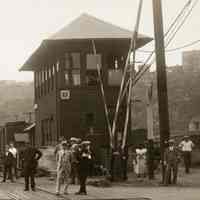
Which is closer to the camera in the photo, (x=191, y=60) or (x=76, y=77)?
(x=76, y=77)

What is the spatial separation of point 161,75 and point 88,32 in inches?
604

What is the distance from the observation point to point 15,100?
511 ft

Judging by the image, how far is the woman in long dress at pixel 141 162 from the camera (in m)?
29.9

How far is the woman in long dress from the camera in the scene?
98.2 ft

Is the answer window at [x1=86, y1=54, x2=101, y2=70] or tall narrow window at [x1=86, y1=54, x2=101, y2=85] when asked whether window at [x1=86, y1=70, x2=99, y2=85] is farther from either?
window at [x1=86, y1=54, x2=101, y2=70]

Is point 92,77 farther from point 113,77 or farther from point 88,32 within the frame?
point 88,32

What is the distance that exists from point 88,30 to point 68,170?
18141mm

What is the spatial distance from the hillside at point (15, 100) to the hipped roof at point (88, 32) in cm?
8722

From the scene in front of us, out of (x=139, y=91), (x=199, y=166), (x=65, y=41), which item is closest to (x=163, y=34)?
(x=65, y=41)

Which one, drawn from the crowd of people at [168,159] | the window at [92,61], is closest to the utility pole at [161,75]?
the crowd of people at [168,159]

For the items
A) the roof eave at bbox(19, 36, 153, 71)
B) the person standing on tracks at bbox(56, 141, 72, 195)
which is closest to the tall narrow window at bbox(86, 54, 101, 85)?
the roof eave at bbox(19, 36, 153, 71)

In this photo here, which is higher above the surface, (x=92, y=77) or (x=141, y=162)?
(x=92, y=77)

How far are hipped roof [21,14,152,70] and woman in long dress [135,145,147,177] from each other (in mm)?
8857

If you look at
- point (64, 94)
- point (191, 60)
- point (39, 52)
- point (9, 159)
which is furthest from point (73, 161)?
point (191, 60)
